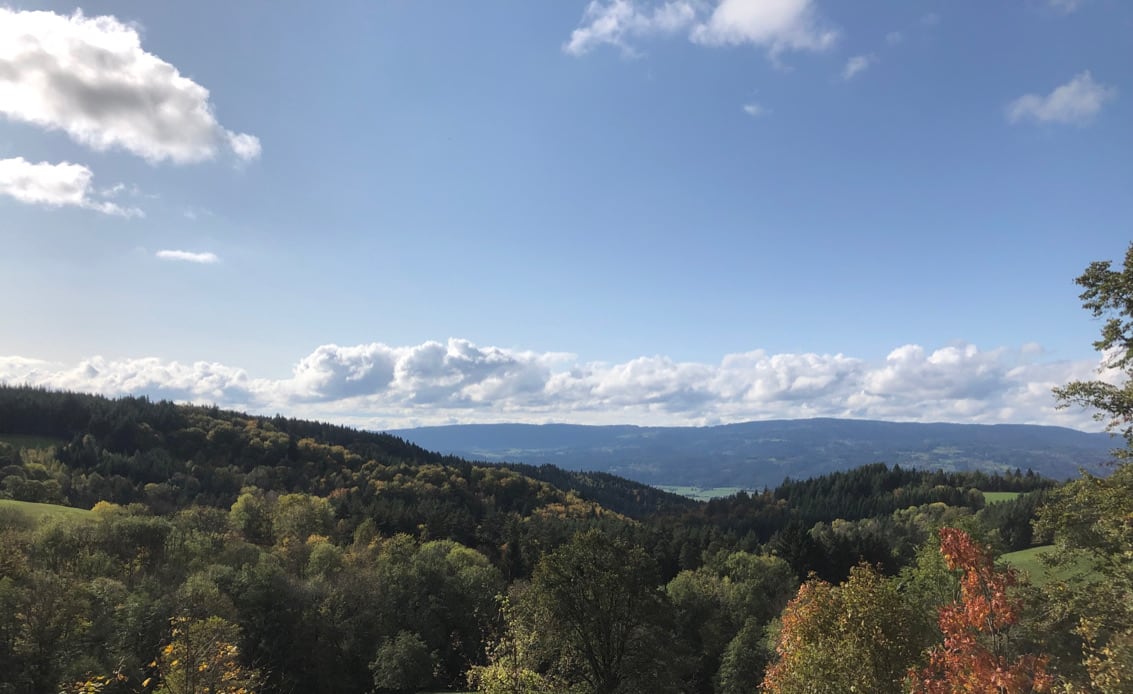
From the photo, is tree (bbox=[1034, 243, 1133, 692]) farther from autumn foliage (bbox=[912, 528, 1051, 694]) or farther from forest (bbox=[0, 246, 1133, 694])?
autumn foliage (bbox=[912, 528, 1051, 694])

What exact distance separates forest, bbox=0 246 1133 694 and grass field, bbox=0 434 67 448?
45.9 inches

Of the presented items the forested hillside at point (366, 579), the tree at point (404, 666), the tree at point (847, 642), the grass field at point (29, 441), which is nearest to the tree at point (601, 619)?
the forested hillside at point (366, 579)

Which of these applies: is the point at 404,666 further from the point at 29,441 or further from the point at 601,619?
the point at 29,441

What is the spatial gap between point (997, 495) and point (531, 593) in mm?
175361

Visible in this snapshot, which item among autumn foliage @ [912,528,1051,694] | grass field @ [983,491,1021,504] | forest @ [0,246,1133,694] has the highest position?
autumn foliage @ [912,528,1051,694]

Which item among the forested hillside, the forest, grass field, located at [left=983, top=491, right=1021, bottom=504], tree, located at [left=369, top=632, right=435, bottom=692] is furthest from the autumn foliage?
grass field, located at [left=983, top=491, right=1021, bottom=504]

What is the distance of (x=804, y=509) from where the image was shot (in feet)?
584

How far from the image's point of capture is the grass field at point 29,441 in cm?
15875

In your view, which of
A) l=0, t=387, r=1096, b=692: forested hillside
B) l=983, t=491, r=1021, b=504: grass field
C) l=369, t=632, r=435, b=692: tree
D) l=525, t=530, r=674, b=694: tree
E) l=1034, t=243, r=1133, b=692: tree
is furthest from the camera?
l=983, t=491, r=1021, b=504: grass field

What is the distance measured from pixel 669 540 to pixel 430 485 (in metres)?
92.1

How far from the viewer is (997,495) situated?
160 meters

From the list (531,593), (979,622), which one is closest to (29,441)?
(531,593)

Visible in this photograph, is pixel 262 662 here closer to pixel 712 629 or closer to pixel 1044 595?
pixel 712 629

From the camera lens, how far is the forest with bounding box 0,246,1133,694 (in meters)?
20.5
